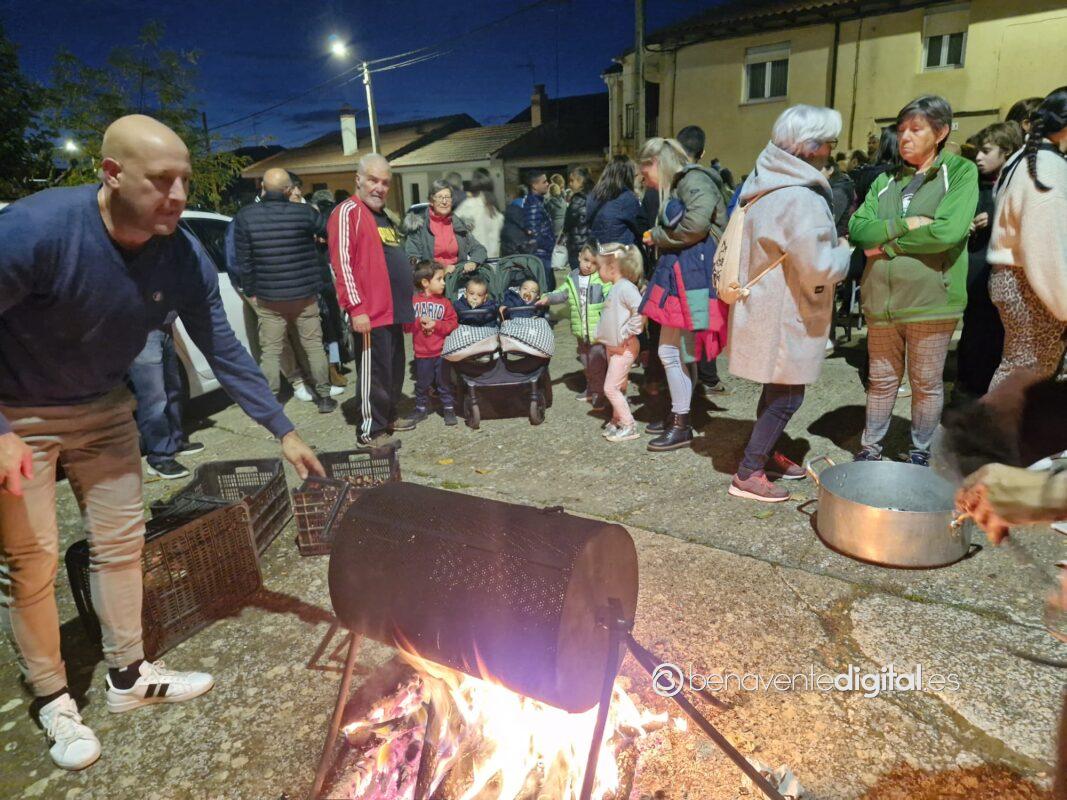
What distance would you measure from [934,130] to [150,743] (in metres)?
4.80

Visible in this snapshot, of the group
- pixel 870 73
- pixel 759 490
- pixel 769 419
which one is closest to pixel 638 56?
pixel 870 73

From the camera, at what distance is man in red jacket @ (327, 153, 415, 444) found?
16.4ft

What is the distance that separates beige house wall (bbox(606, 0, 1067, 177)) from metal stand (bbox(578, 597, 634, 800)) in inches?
773

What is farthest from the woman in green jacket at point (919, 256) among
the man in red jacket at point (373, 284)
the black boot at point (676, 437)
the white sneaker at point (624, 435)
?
the man in red jacket at point (373, 284)

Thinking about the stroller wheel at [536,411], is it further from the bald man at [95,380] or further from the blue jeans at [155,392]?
the bald man at [95,380]

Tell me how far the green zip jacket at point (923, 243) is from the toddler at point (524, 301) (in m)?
3.03

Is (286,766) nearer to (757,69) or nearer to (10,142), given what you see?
(10,142)

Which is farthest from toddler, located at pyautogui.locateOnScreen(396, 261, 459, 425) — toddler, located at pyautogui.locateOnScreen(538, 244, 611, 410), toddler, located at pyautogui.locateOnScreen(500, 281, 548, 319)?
toddler, located at pyautogui.locateOnScreen(538, 244, 611, 410)

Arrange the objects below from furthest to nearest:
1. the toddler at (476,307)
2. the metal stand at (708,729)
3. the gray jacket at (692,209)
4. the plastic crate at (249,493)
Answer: the toddler at (476,307)
the gray jacket at (692,209)
the plastic crate at (249,493)
the metal stand at (708,729)

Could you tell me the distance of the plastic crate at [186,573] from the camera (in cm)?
294

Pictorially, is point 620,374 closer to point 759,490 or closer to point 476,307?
point 759,490

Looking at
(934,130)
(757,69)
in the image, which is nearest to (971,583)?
(934,130)

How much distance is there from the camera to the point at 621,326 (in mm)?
5148

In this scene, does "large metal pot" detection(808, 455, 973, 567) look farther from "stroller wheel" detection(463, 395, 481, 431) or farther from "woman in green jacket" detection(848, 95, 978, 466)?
"stroller wheel" detection(463, 395, 481, 431)
